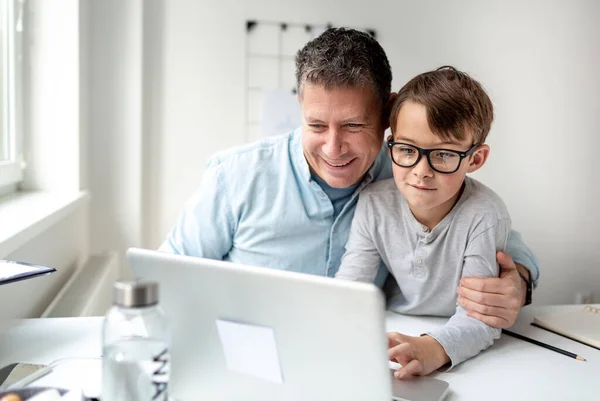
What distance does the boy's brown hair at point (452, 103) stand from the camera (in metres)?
1.10

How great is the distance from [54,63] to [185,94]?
65cm

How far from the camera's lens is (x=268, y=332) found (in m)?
0.68

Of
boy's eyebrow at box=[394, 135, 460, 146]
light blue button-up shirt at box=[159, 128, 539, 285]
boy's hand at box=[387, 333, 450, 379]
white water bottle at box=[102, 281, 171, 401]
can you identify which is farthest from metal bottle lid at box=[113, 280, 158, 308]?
light blue button-up shirt at box=[159, 128, 539, 285]

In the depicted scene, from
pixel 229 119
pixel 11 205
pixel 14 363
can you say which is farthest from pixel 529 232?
pixel 14 363

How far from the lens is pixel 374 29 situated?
2551mm

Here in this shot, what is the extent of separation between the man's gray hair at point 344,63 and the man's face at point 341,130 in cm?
2

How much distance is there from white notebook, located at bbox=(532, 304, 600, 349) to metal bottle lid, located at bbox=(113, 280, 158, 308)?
36.5 inches

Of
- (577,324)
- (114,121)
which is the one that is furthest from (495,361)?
(114,121)

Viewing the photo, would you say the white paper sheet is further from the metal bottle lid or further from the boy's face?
the boy's face

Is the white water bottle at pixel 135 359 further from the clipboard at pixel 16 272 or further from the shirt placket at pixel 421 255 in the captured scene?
the shirt placket at pixel 421 255

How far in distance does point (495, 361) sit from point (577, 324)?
0.30 m

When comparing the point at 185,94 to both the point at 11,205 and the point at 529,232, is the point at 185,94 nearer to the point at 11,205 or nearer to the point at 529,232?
the point at 11,205

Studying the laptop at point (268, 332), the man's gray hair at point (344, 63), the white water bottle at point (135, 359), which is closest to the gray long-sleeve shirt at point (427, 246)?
the man's gray hair at point (344, 63)

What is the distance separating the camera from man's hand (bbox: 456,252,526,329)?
1.10 m
